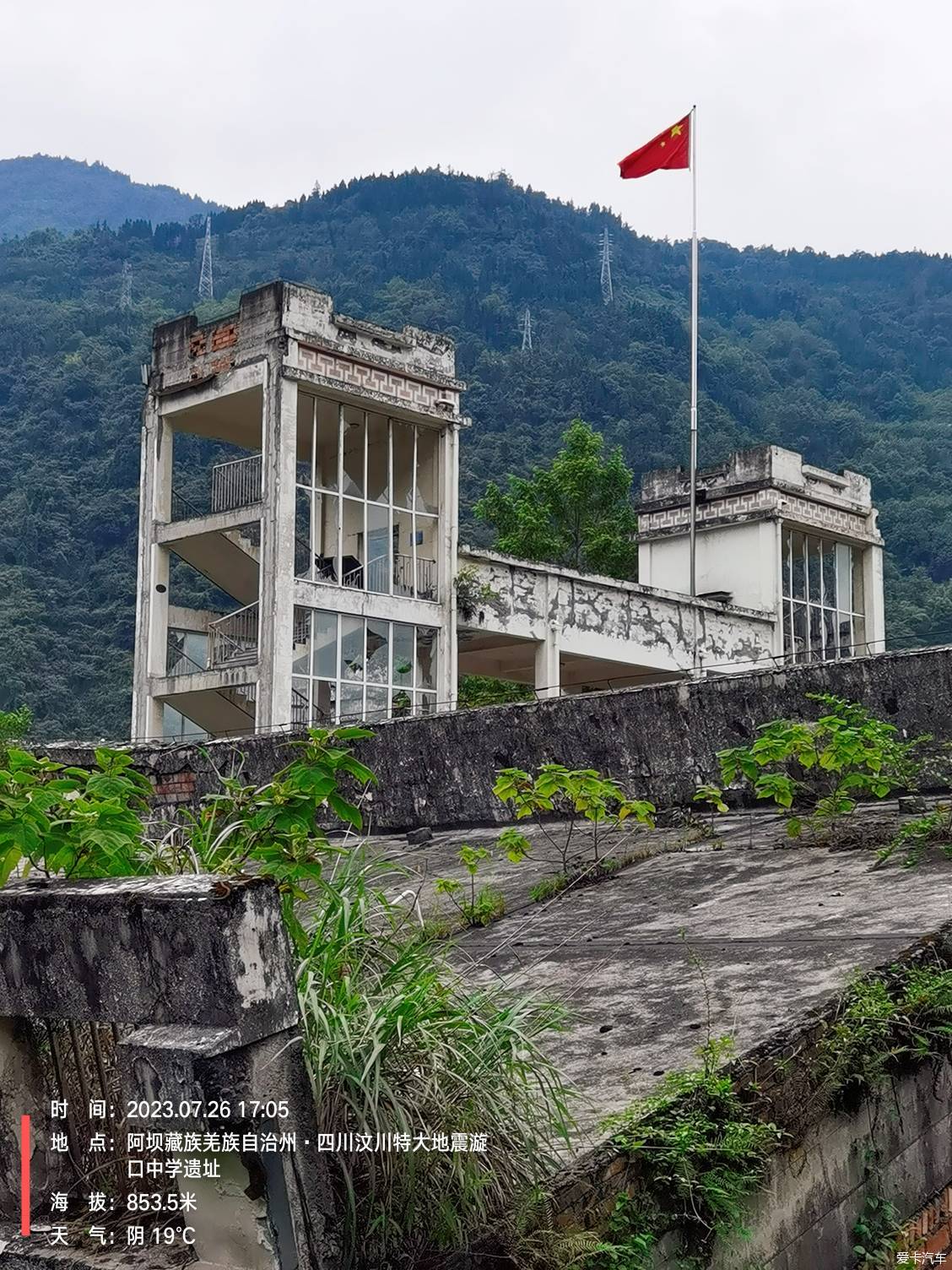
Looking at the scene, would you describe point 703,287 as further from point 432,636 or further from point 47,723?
point 432,636

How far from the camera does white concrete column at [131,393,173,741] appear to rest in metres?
20.5

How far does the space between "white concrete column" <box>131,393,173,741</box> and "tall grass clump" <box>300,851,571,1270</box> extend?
17.8 metres

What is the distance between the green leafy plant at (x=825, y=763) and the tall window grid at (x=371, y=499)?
13.8 metres

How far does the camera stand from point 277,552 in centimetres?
1900

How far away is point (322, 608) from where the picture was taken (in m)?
19.4

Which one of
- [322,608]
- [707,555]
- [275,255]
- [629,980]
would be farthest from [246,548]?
[275,255]

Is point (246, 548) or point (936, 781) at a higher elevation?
point (246, 548)

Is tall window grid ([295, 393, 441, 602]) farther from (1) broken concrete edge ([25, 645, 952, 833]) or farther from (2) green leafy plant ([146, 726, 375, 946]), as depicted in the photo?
(2) green leafy plant ([146, 726, 375, 946])

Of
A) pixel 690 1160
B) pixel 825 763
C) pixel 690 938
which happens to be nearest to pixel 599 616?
pixel 825 763

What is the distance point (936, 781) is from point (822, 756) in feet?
1.79

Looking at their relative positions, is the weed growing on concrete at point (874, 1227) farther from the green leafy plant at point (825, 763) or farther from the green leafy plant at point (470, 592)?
the green leafy plant at point (470, 592)

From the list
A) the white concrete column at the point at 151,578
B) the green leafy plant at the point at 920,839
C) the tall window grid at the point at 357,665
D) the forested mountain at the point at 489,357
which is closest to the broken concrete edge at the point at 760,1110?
the green leafy plant at the point at 920,839

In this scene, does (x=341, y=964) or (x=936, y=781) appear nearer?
(x=341, y=964)

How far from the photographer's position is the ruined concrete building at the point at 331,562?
19.2 m
